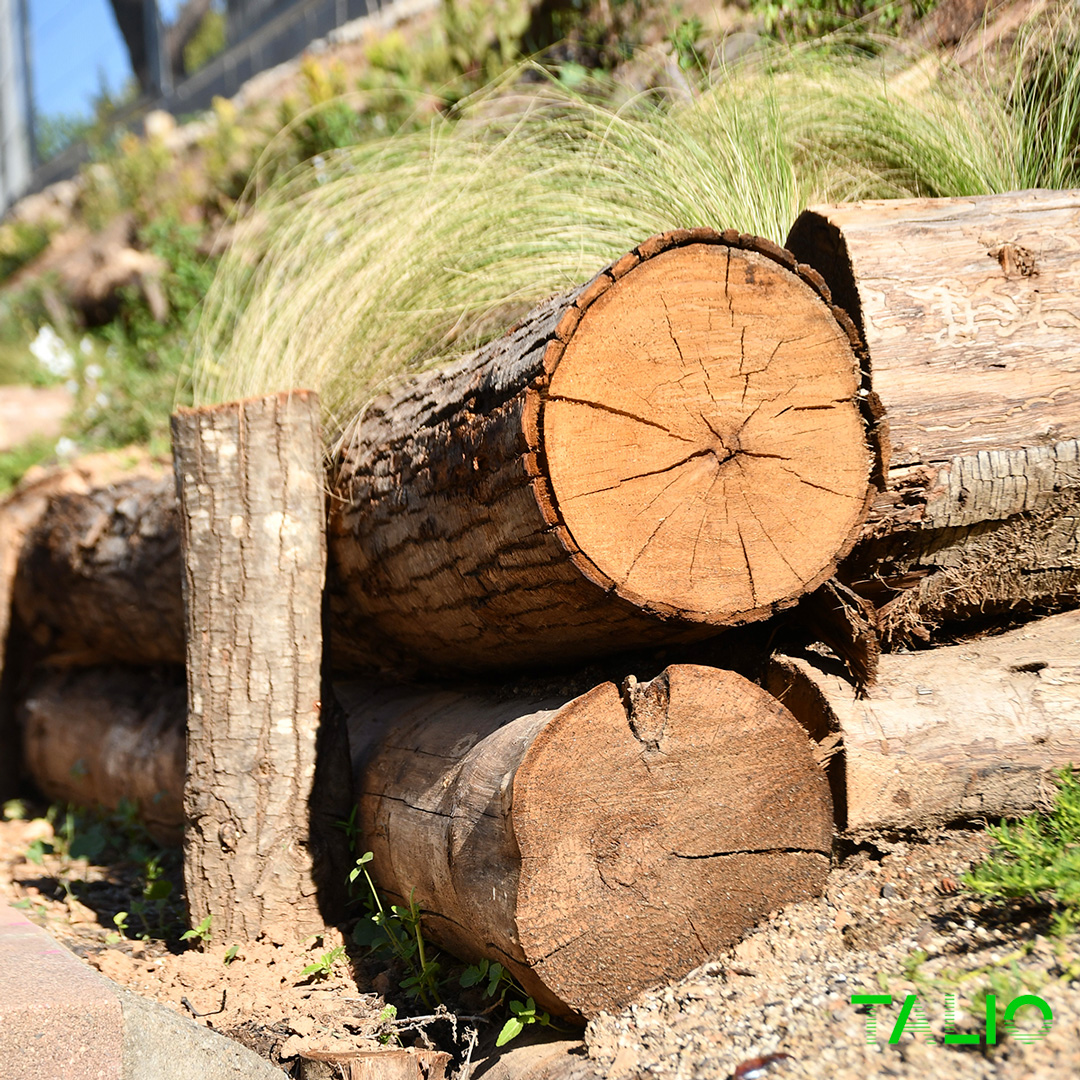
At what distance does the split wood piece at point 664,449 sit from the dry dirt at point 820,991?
0.61m

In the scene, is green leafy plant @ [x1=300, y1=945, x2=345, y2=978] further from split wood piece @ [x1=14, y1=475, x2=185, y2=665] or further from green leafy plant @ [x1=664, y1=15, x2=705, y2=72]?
green leafy plant @ [x1=664, y1=15, x2=705, y2=72]

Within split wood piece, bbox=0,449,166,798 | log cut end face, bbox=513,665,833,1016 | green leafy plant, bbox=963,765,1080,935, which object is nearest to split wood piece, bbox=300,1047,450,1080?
log cut end face, bbox=513,665,833,1016

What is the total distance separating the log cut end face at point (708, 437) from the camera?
6.23 feet

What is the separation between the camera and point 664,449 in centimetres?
194

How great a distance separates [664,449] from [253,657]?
131 centimetres

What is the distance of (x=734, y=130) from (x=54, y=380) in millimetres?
6272

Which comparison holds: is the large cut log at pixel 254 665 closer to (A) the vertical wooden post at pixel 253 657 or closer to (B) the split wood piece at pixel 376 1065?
(A) the vertical wooden post at pixel 253 657

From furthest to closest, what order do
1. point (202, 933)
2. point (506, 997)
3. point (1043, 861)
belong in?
point (202, 933)
point (506, 997)
point (1043, 861)

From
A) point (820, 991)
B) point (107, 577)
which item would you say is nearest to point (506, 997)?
point (820, 991)

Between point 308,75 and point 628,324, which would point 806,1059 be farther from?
point 308,75

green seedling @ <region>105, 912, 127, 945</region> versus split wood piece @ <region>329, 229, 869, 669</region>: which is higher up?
split wood piece @ <region>329, 229, 869, 669</region>

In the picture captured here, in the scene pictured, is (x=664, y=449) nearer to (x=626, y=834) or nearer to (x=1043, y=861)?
(x=626, y=834)

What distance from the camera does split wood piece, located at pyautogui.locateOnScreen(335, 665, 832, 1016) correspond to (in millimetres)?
1886

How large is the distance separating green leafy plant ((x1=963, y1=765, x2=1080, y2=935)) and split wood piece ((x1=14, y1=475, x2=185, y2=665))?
250 centimetres
